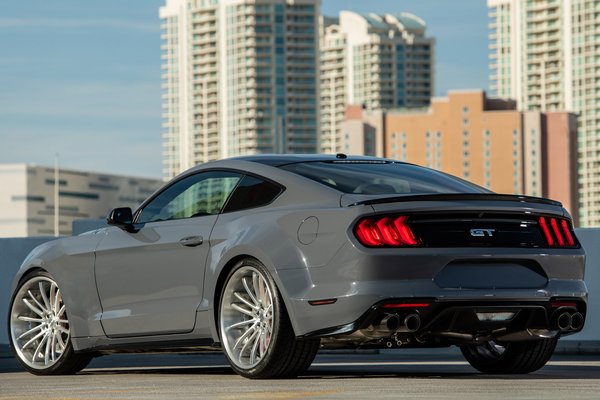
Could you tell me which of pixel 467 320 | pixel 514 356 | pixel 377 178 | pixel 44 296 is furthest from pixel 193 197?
pixel 514 356

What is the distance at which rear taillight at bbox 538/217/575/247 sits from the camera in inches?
356

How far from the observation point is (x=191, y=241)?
9469 mm

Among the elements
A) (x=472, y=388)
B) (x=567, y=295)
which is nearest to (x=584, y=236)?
(x=567, y=295)

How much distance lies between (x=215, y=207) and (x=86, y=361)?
5.84 feet

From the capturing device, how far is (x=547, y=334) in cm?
897

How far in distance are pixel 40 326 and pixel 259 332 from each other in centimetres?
238

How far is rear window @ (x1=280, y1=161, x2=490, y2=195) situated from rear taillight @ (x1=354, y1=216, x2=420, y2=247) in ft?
1.35

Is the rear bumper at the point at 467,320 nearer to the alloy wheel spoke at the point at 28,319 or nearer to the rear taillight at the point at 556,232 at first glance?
the rear taillight at the point at 556,232

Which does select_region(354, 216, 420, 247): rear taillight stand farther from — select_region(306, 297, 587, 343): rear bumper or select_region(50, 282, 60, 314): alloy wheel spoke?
select_region(50, 282, 60, 314): alloy wheel spoke

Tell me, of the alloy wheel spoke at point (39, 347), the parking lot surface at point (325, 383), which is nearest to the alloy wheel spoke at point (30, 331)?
the alloy wheel spoke at point (39, 347)

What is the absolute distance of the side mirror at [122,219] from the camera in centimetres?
1000

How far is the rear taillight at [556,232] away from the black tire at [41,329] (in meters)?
3.40

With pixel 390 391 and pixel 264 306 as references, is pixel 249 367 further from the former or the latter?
pixel 390 391

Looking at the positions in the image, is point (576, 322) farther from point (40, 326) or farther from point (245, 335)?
point (40, 326)
